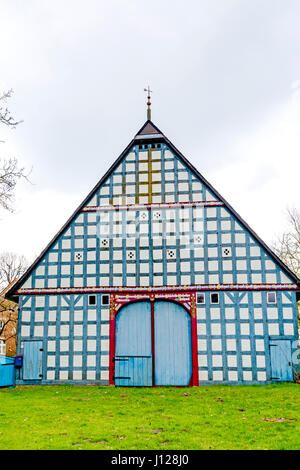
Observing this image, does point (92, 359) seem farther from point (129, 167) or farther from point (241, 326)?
point (129, 167)

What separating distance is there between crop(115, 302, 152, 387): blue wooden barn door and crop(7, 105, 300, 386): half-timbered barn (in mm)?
39

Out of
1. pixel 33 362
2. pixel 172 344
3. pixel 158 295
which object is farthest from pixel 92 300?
pixel 172 344

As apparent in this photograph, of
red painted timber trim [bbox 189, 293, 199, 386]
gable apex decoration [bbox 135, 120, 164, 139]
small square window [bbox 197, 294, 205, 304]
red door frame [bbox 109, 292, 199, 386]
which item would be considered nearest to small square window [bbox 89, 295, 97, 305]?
red door frame [bbox 109, 292, 199, 386]

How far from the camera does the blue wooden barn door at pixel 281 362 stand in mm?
17078

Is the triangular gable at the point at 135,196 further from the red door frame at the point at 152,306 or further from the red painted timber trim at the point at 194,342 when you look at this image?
the red painted timber trim at the point at 194,342

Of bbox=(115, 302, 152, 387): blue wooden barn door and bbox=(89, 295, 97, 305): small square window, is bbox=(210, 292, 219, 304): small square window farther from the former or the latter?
bbox=(89, 295, 97, 305): small square window

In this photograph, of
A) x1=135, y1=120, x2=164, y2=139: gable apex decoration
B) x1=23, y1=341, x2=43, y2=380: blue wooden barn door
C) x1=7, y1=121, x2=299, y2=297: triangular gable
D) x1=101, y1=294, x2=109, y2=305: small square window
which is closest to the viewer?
x1=23, y1=341, x2=43, y2=380: blue wooden barn door

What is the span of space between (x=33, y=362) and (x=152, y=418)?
868 cm

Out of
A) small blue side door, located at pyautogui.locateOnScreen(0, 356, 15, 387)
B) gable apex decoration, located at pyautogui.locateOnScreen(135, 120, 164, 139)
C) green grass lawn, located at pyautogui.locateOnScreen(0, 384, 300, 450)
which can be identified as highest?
gable apex decoration, located at pyautogui.locateOnScreen(135, 120, 164, 139)

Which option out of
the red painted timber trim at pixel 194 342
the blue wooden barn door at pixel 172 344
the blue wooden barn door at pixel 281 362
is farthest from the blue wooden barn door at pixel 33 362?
the blue wooden barn door at pixel 281 362

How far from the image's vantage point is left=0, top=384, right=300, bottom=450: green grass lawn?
823 cm

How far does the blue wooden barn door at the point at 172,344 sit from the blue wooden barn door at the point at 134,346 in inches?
14.3

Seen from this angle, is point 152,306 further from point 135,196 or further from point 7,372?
point 7,372

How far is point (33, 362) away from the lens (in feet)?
59.1
